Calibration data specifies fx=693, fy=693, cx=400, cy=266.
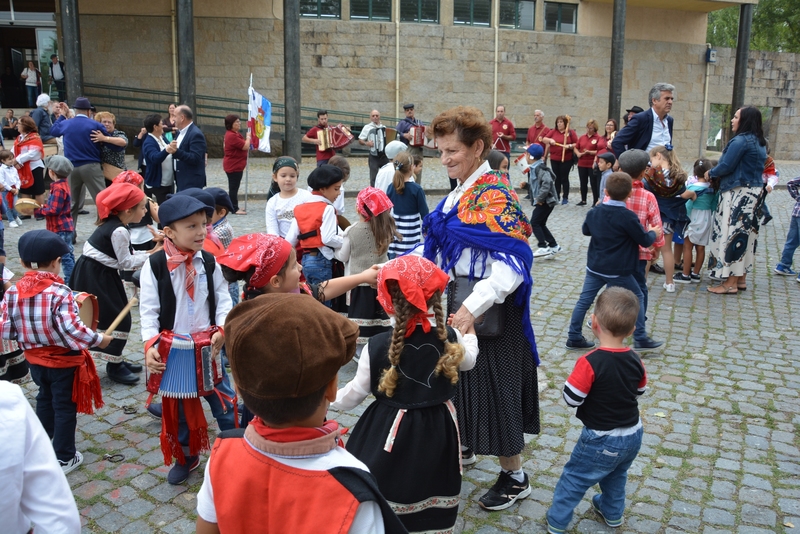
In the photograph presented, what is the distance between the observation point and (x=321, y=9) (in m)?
22.4

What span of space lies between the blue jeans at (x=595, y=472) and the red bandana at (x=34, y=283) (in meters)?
2.95

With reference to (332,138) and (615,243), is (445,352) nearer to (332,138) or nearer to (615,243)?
(615,243)

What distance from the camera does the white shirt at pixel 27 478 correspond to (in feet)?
5.36

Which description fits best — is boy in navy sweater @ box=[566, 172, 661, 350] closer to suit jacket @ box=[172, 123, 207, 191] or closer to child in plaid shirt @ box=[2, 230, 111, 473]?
child in plaid shirt @ box=[2, 230, 111, 473]

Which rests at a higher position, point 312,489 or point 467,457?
point 312,489

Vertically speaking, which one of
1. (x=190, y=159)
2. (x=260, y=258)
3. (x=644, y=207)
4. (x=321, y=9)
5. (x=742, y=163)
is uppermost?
(x=321, y=9)

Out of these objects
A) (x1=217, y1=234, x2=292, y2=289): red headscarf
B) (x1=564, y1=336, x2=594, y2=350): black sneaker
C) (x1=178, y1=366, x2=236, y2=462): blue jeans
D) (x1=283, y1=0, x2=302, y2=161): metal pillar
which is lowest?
(x1=564, y1=336, x2=594, y2=350): black sneaker

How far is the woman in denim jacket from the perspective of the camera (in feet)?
24.7

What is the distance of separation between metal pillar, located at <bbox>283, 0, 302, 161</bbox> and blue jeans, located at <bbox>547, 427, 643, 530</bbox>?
16.8 meters

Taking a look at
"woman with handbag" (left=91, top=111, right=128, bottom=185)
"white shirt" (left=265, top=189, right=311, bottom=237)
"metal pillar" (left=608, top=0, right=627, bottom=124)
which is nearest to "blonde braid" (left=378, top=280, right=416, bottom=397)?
"white shirt" (left=265, top=189, right=311, bottom=237)

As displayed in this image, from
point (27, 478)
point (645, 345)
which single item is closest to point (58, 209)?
point (645, 345)

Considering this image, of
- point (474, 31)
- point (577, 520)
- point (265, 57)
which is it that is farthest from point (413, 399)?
point (474, 31)

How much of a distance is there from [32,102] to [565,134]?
16190mm

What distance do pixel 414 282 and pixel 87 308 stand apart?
258cm
